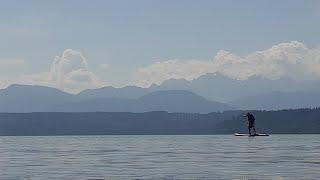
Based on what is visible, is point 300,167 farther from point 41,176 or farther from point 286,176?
point 41,176

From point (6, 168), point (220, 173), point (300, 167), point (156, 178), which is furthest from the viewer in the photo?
point (6, 168)

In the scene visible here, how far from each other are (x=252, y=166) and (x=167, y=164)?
18.8 ft

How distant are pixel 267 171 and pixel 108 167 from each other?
992 centimetres

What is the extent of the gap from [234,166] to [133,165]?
21.2ft

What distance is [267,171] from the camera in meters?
37.9

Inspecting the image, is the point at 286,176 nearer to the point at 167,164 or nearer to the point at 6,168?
the point at 167,164

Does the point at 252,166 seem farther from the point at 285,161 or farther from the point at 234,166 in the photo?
the point at 285,161

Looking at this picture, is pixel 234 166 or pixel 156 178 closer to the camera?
pixel 156 178

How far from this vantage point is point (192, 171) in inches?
1523

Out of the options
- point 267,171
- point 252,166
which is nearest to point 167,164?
point 252,166

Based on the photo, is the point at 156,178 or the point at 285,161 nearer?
the point at 156,178

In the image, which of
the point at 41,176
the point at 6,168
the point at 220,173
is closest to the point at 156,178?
the point at 220,173

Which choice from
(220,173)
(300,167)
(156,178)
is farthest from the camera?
(300,167)

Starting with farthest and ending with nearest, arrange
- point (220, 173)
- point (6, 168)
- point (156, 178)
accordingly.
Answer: point (6, 168) → point (220, 173) → point (156, 178)
